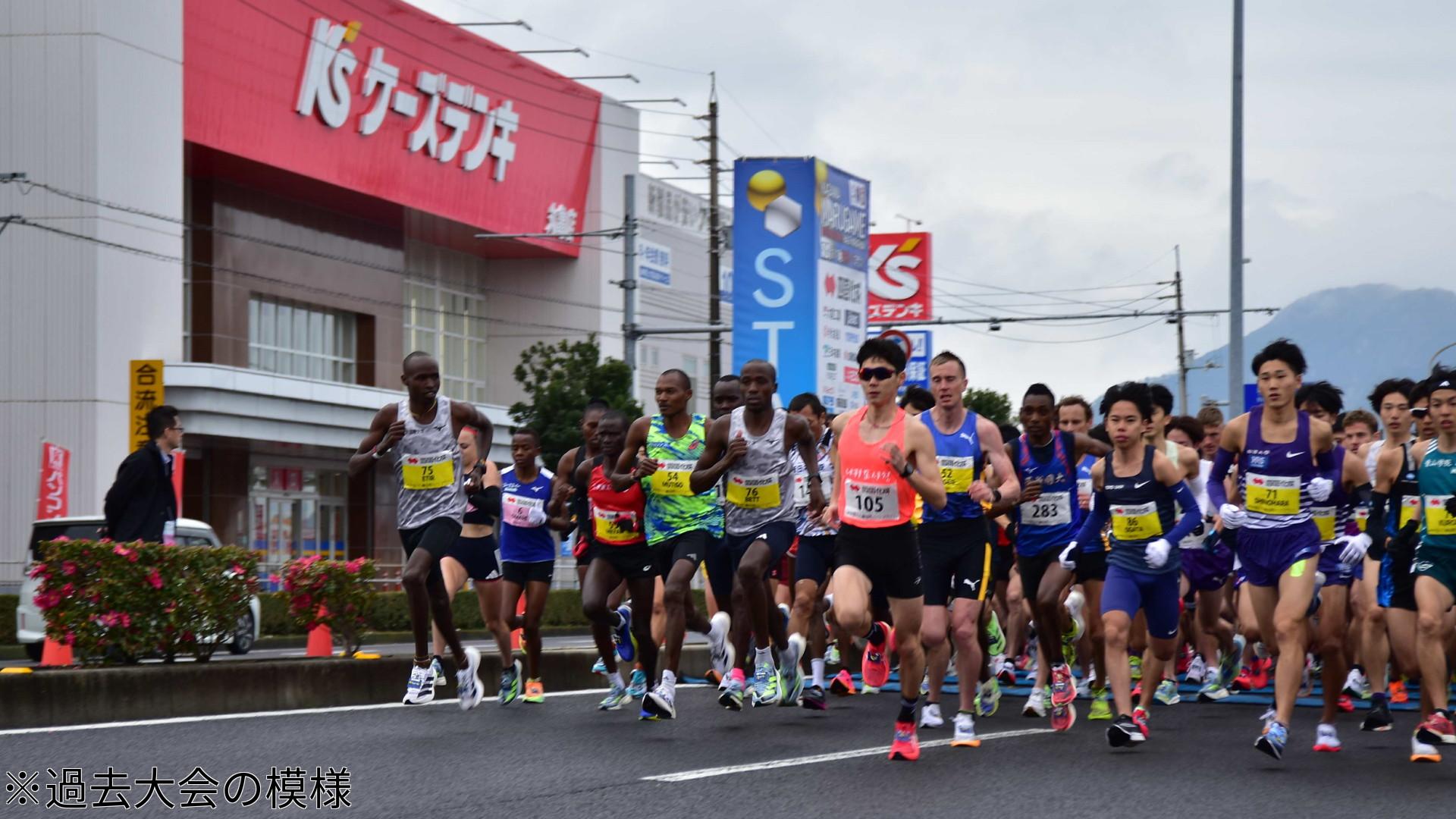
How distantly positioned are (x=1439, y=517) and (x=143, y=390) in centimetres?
3118

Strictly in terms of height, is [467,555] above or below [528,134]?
below

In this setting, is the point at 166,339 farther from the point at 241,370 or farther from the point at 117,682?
the point at 117,682

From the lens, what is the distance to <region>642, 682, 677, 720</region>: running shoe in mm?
11648

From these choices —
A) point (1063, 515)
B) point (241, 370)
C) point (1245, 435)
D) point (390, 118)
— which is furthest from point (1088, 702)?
point (390, 118)

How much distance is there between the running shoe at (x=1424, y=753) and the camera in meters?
9.93

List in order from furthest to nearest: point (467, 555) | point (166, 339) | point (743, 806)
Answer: point (166, 339), point (467, 555), point (743, 806)

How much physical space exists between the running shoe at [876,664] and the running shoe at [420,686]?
3757 mm

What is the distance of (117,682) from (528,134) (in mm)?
41133

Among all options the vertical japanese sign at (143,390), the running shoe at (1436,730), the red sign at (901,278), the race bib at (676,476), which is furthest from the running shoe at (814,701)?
the red sign at (901,278)

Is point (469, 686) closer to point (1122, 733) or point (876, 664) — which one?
point (876, 664)

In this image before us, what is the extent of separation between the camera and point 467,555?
1388cm

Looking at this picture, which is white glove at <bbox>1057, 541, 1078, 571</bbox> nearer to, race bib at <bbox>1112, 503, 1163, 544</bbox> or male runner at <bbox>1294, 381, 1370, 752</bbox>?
race bib at <bbox>1112, 503, 1163, 544</bbox>

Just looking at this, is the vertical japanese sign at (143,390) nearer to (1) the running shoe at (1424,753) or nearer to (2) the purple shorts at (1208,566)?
(2) the purple shorts at (1208,566)

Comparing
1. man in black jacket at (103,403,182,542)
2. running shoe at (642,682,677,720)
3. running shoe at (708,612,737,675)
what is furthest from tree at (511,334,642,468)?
running shoe at (642,682,677,720)
